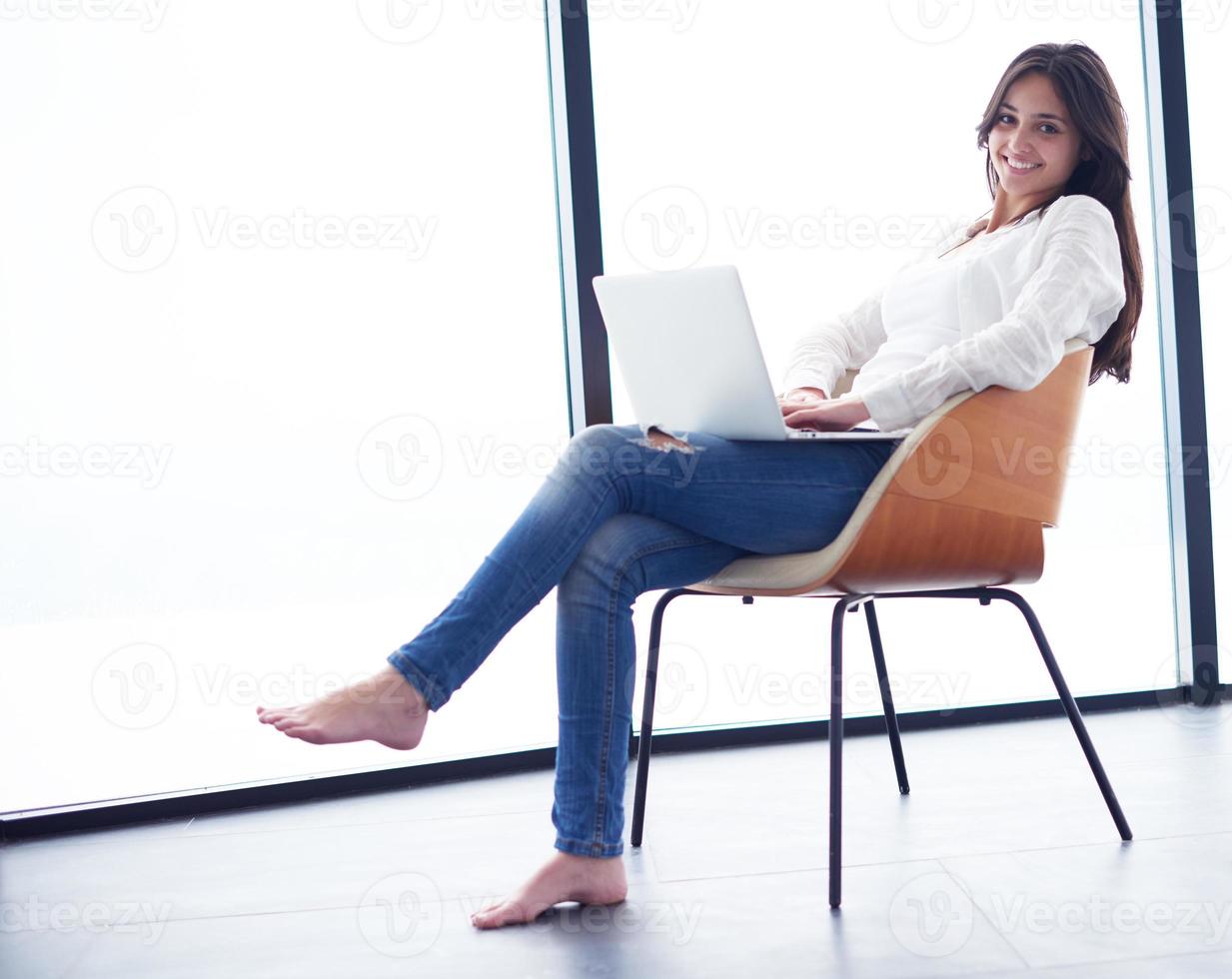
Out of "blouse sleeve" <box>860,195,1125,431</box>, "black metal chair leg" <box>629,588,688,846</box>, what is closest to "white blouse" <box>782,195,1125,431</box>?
"blouse sleeve" <box>860,195,1125,431</box>

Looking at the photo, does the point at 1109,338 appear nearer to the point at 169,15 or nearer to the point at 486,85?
the point at 486,85

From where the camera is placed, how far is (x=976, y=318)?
1.62m

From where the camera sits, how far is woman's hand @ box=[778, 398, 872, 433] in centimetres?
149

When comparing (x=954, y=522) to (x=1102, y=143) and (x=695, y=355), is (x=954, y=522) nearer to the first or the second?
(x=695, y=355)

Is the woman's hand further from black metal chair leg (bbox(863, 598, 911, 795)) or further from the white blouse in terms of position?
black metal chair leg (bbox(863, 598, 911, 795))

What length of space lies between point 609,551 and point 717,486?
6.3 inches

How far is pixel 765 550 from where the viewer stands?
146 cm

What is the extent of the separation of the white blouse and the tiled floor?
0.60 m

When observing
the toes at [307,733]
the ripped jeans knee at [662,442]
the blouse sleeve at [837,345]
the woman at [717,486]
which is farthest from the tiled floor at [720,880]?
the blouse sleeve at [837,345]

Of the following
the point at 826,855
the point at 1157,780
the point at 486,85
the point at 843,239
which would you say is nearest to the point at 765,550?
the point at 826,855

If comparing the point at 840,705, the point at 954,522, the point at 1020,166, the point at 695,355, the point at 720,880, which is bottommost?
the point at 720,880

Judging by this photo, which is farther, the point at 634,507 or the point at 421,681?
the point at 634,507

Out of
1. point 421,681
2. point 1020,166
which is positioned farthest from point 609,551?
point 1020,166

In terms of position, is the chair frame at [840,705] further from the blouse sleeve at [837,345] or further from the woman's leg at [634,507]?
the blouse sleeve at [837,345]
